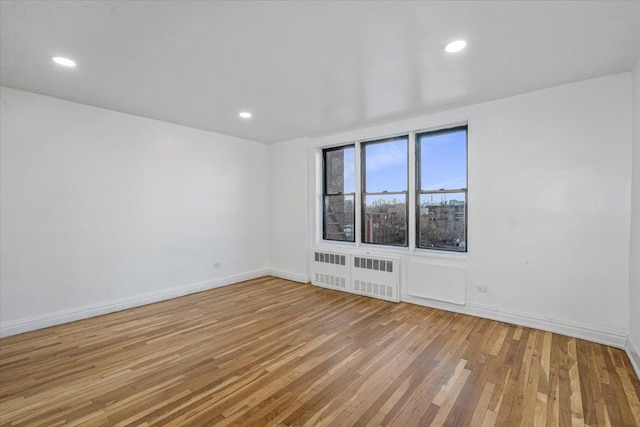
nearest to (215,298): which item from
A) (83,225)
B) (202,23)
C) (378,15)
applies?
(83,225)

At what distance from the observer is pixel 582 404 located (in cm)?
207

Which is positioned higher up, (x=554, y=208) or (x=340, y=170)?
(x=340, y=170)

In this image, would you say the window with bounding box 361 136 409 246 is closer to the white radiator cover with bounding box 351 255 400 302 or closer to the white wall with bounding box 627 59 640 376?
the white radiator cover with bounding box 351 255 400 302

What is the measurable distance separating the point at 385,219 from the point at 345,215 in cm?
84

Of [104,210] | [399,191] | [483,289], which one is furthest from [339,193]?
[104,210]

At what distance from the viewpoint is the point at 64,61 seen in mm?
2639

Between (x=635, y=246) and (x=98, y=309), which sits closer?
(x=635, y=246)

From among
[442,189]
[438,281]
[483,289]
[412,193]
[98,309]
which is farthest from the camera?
[412,193]

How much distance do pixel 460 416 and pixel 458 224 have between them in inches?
106

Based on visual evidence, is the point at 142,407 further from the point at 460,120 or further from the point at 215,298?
the point at 460,120

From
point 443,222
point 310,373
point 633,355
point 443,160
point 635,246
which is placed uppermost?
point 443,160

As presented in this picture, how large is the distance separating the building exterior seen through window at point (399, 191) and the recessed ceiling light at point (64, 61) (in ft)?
12.6

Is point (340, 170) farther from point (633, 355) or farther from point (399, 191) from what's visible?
point (633, 355)

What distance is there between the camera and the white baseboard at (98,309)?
3279mm
